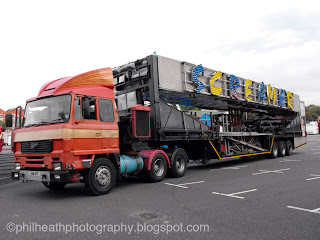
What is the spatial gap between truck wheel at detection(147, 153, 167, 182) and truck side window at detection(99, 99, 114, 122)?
6.91 ft

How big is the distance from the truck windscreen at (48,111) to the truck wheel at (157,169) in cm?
328

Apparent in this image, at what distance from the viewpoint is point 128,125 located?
816cm

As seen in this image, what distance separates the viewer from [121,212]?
5.05 m

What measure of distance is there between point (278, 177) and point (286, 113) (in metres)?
11.6

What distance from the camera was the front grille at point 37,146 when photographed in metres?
6.13

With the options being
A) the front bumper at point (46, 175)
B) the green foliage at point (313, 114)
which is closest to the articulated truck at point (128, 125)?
the front bumper at point (46, 175)

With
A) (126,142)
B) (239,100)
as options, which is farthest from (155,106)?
(239,100)

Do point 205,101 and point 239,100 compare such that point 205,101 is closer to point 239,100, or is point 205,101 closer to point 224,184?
point 239,100

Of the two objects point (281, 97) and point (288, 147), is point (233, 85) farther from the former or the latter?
point (288, 147)

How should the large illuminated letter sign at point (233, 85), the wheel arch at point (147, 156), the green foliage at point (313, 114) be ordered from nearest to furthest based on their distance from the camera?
the wheel arch at point (147, 156) → the large illuminated letter sign at point (233, 85) → the green foliage at point (313, 114)

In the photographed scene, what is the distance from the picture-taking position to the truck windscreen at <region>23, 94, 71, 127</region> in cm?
627

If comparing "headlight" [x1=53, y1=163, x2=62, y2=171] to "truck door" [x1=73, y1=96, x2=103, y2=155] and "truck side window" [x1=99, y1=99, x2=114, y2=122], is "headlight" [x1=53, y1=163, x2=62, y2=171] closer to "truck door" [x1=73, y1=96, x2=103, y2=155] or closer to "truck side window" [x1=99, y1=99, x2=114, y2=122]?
"truck door" [x1=73, y1=96, x2=103, y2=155]

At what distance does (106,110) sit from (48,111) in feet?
4.86

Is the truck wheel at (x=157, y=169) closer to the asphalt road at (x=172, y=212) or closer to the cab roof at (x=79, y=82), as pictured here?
the asphalt road at (x=172, y=212)
